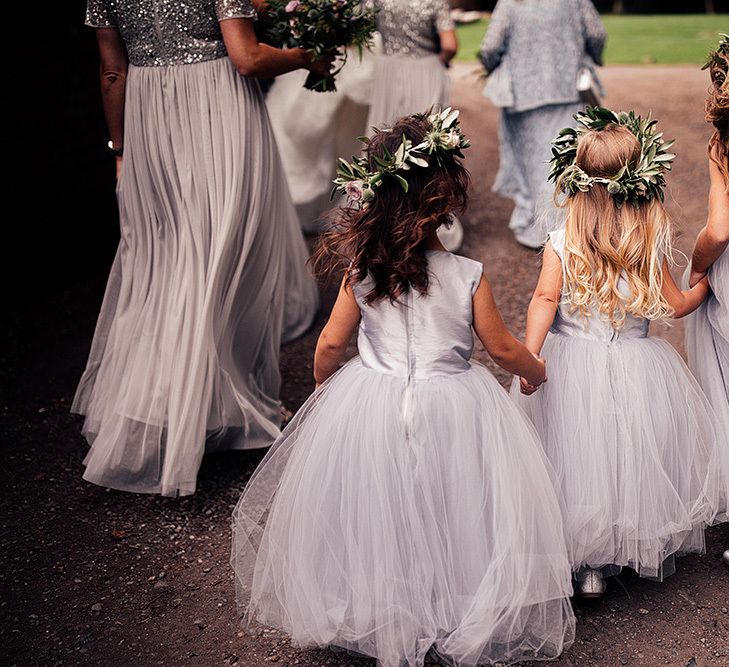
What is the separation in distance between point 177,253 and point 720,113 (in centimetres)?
212

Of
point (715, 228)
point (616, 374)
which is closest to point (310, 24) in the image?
point (715, 228)

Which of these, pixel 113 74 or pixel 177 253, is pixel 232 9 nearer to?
pixel 113 74

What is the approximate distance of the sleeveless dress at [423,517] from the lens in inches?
103

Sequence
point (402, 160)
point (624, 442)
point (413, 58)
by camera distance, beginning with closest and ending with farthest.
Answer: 1. point (402, 160)
2. point (624, 442)
3. point (413, 58)

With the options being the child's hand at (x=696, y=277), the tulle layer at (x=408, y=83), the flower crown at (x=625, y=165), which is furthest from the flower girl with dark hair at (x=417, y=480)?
the tulle layer at (x=408, y=83)

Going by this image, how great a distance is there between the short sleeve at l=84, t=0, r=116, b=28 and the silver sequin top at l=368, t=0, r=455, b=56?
2665mm

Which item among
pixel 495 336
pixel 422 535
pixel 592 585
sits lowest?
pixel 592 585

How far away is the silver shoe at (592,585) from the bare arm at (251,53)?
7.51 ft

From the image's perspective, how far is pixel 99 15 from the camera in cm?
351

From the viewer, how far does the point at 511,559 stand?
262cm

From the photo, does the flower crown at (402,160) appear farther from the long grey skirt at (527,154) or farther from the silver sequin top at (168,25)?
the long grey skirt at (527,154)

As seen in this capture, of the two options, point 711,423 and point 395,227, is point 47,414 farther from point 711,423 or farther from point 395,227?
point 711,423

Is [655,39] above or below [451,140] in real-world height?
below

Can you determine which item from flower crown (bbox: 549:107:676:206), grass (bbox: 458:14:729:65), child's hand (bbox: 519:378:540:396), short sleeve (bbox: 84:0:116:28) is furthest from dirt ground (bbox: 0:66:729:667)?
grass (bbox: 458:14:729:65)
